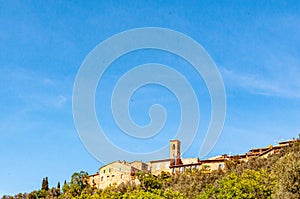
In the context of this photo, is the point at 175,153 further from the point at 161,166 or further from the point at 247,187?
the point at 247,187

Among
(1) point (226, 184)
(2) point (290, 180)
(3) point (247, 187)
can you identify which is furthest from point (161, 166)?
(2) point (290, 180)

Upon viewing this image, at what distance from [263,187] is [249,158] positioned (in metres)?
26.2

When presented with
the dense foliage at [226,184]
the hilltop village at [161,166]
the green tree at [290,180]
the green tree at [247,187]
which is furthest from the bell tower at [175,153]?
the green tree at [290,180]

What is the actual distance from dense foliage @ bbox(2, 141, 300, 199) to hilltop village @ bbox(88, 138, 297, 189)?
9.26ft

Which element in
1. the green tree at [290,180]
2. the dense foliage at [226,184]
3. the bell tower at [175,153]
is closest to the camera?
the green tree at [290,180]

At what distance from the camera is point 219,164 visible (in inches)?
2763

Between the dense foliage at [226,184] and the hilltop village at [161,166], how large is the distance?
2.82 m

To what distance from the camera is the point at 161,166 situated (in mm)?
80375

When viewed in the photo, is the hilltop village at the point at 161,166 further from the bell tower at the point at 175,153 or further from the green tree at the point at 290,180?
the green tree at the point at 290,180

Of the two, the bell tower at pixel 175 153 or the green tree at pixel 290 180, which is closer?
the green tree at pixel 290 180

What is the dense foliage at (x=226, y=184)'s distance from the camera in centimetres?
2920

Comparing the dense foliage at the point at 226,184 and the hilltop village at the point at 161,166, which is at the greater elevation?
the hilltop village at the point at 161,166

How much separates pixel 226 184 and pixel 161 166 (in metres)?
39.0

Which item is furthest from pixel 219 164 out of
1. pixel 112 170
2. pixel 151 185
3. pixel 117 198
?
pixel 117 198
